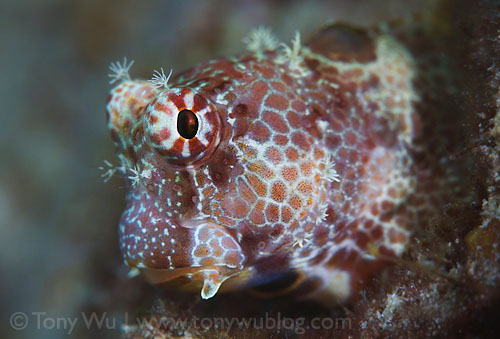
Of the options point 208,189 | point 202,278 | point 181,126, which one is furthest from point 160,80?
point 202,278

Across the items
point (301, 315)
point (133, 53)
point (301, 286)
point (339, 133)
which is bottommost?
point (301, 315)

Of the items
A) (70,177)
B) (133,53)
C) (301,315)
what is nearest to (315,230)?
(301,315)

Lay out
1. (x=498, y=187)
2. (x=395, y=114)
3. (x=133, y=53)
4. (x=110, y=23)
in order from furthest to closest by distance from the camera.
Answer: (x=110, y=23) < (x=133, y=53) < (x=395, y=114) < (x=498, y=187)

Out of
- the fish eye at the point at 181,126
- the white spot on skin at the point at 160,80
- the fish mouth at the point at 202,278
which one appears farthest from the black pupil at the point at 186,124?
the fish mouth at the point at 202,278

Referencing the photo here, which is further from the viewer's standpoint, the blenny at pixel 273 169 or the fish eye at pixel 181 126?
the blenny at pixel 273 169

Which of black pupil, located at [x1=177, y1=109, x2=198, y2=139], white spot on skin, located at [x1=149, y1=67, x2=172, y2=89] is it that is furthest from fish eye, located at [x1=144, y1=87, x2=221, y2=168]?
white spot on skin, located at [x1=149, y1=67, x2=172, y2=89]

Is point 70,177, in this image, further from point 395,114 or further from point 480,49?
point 480,49

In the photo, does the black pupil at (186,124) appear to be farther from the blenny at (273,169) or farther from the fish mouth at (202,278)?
the fish mouth at (202,278)

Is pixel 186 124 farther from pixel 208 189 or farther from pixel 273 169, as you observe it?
pixel 273 169

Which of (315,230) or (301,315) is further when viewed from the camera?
(301,315)
